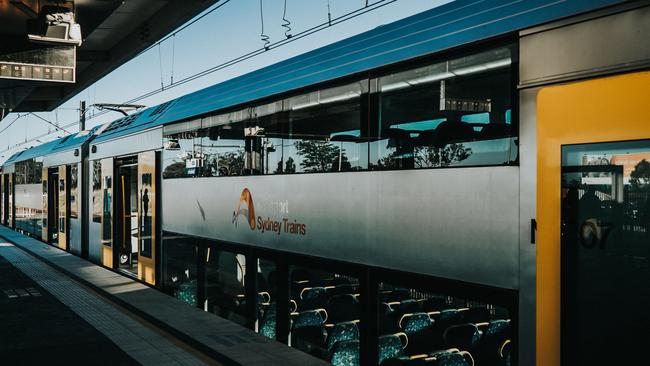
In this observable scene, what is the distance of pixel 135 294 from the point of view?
11211 millimetres

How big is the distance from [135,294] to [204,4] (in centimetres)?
617

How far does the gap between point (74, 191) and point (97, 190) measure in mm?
2638

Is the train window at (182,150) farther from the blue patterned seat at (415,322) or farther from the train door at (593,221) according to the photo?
the train door at (593,221)

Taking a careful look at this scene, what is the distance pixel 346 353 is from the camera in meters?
6.17

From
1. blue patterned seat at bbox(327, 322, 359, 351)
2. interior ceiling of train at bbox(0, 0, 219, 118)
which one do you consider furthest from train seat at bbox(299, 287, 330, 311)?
interior ceiling of train at bbox(0, 0, 219, 118)

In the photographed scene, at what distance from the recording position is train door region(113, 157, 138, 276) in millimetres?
13711

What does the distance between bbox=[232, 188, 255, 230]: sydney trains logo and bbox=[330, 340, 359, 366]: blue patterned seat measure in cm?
208

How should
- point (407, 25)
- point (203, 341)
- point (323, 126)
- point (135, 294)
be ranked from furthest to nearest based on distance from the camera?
point (135, 294)
point (203, 341)
point (323, 126)
point (407, 25)

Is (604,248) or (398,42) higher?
(398,42)

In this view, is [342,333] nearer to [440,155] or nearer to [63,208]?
[440,155]

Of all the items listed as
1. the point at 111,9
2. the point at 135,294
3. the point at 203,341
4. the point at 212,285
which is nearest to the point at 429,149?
the point at 203,341

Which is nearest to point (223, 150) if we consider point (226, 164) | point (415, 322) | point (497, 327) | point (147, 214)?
point (226, 164)

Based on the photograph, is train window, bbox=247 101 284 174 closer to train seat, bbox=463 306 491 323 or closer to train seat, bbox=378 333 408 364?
train seat, bbox=378 333 408 364

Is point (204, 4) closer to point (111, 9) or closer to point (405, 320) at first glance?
point (111, 9)
